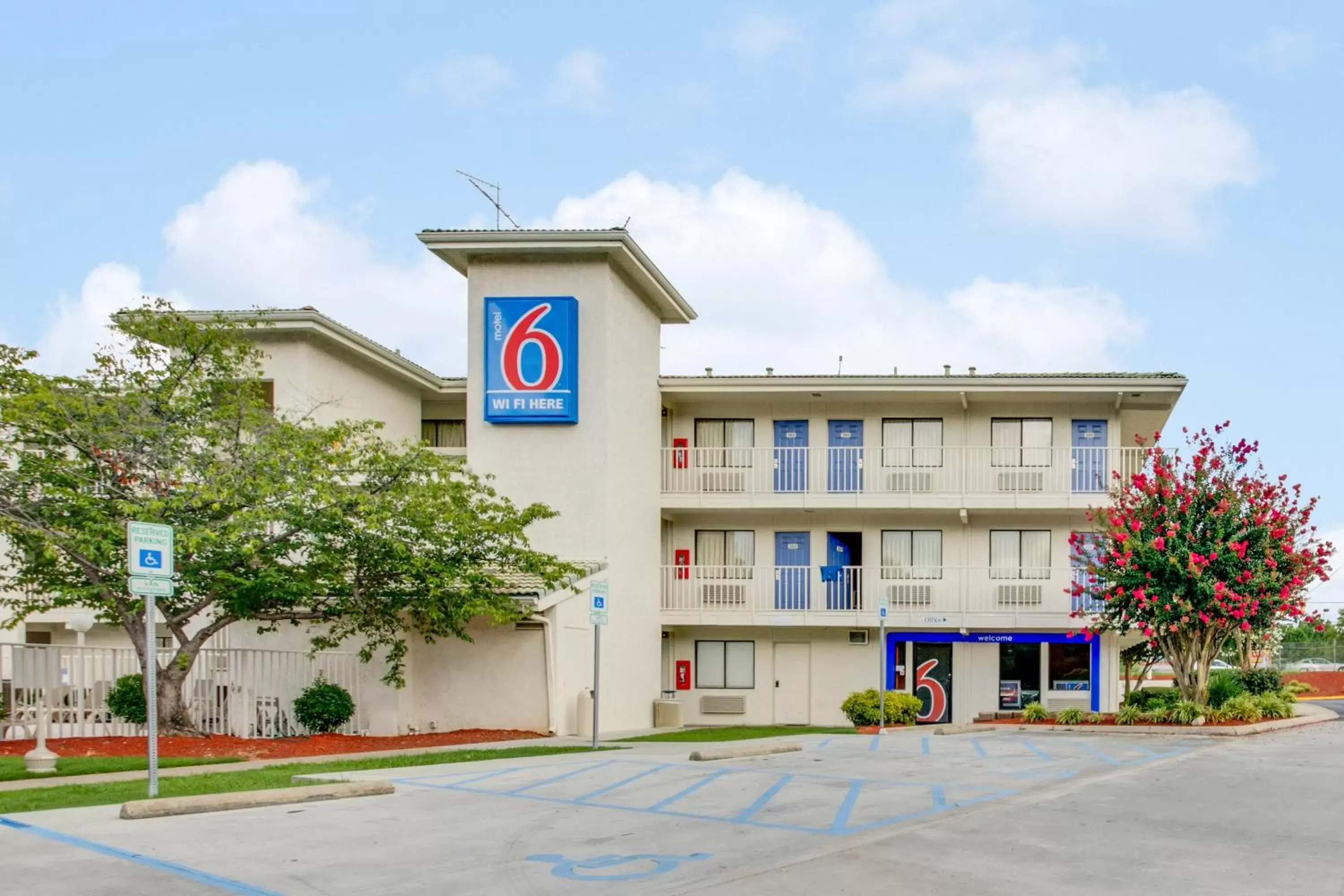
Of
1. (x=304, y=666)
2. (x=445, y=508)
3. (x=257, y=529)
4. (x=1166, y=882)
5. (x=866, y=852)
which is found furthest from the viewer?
(x=304, y=666)

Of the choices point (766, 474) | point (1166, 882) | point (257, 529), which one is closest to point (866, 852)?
point (1166, 882)

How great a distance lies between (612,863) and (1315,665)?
2253 inches

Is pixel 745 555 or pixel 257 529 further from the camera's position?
pixel 745 555

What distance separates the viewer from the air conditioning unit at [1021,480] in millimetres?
31047

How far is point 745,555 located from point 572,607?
8.67m

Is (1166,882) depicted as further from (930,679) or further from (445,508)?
(930,679)

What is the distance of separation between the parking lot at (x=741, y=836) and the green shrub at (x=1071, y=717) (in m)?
7.56

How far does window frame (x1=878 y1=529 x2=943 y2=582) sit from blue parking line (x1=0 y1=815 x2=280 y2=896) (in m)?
23.0

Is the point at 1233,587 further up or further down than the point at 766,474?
further down

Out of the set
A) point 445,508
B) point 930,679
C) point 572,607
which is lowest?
point 930,679

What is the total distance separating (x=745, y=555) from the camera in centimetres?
3275

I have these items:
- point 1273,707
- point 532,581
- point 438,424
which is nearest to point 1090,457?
point 1273,707

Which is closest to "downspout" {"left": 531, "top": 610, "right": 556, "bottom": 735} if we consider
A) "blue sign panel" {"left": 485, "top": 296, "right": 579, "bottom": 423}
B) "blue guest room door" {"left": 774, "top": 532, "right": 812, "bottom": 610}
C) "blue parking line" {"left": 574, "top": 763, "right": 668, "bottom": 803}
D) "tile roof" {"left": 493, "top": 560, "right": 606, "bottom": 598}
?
"tile roof" {"left": 493, "top": 560, "right": 606, "bottom": 598}

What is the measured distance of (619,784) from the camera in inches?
573
